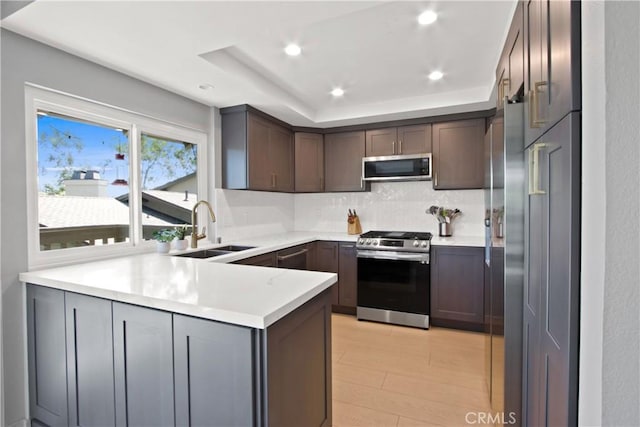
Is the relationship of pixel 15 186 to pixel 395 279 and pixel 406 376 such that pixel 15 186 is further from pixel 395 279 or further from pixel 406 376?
pixel 395 279

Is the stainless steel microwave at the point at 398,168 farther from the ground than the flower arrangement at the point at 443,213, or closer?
farther from the ground

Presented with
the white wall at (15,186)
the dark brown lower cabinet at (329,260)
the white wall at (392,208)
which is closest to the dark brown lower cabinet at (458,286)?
the white wall at (392,208)

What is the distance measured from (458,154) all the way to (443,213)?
0.71m

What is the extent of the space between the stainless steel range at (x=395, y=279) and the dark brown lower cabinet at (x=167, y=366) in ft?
6.33

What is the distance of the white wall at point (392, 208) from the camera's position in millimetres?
3730

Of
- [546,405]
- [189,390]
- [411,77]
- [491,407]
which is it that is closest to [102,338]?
[189,390]

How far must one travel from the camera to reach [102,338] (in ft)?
4.89

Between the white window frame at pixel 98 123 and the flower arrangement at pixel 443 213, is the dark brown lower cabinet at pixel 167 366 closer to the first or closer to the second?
the white window frame at pixel 98 123

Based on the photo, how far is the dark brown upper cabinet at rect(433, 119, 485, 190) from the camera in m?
3.41

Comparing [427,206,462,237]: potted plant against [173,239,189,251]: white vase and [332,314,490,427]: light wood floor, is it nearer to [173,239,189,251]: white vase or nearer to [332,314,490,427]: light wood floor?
[332,314,490,427]: light wood floor

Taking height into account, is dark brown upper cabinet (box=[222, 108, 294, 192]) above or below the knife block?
above

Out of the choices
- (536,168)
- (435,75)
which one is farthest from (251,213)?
(536,168)

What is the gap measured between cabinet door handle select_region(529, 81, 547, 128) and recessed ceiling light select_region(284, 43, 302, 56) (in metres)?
1.64

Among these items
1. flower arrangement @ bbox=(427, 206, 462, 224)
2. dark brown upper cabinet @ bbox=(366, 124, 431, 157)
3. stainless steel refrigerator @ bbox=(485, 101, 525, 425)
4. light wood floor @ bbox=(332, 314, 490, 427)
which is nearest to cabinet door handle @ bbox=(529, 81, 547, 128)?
stainless steel refrigerator @ bbox=(485, 101, 525, 425)
